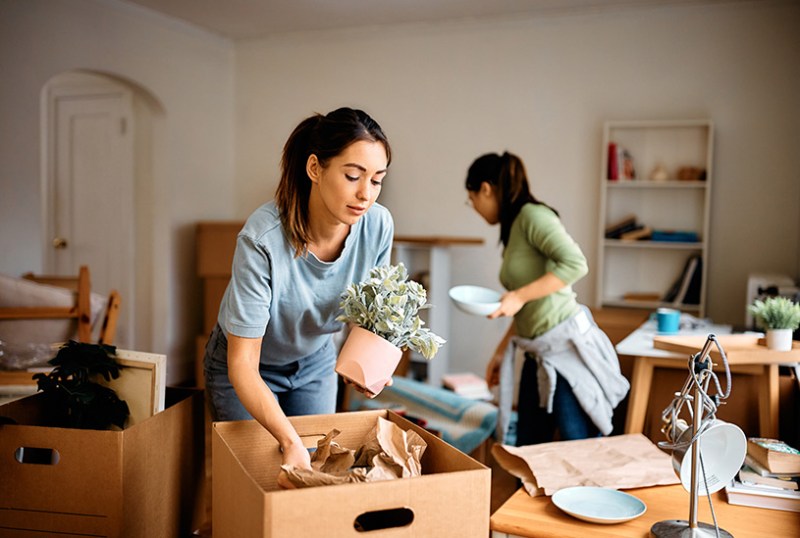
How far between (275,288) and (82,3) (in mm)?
3967

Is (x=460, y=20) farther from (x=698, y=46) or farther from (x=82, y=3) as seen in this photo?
(x=82, y=3)

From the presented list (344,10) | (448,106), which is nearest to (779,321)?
(448,106)

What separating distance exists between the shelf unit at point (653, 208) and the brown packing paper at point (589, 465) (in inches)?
127

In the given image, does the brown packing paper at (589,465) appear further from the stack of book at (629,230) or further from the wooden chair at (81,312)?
the stack of book at (629,230)

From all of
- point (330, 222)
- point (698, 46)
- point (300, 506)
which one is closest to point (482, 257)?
point (698, 46)

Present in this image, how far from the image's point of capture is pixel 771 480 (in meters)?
1.46

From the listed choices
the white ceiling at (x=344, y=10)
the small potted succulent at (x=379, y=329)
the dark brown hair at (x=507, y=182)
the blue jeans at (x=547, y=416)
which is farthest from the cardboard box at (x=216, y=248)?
the small potted succulent at (x=379, y=329)

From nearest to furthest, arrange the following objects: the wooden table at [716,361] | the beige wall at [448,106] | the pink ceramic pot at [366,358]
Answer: the pink ceramic pot at [366,358], the wooden table at [716,361], the beige wall at [448,106]

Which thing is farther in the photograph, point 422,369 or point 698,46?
point 422,369

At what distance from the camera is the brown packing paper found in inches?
58.4

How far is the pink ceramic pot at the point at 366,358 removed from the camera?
127 centimetres

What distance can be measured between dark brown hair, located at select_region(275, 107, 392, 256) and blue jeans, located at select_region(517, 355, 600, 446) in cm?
135

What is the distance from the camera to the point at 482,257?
208 inches

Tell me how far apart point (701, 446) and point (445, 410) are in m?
2.36
